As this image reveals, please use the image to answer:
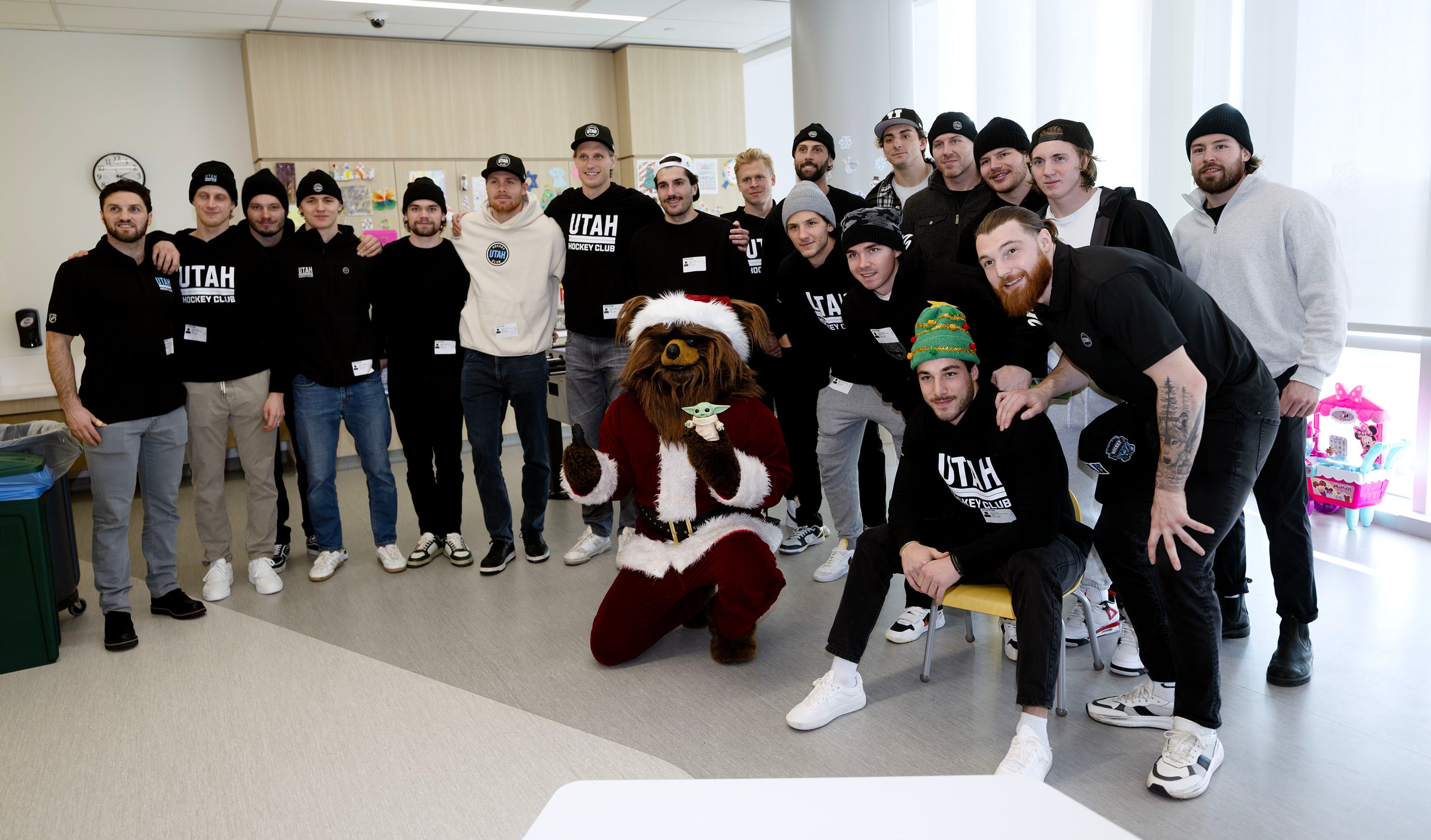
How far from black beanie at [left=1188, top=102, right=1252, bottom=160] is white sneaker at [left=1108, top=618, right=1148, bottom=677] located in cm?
137

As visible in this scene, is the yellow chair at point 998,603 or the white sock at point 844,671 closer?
the yellow chair at point 998,603

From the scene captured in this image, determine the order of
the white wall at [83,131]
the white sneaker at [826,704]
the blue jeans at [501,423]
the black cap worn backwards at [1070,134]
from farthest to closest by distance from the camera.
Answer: the white wall at [83,131] → the blue jeans at [501,423] → the black cap worn backwards at [1070,134] → the white sneaker at [826,704]

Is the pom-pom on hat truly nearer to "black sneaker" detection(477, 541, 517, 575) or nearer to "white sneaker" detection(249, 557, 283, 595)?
"black sneaker" detection(477, 541, 517, 575)

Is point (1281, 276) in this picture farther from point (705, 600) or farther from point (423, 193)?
point (423, 193)

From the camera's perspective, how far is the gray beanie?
10.6 ft

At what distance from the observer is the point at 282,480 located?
4082mm

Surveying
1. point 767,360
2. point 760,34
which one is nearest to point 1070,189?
point 767,360

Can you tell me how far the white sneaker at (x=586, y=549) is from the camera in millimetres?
3906

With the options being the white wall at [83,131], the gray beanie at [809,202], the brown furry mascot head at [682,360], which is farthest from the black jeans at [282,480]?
the white wall at [83,131]

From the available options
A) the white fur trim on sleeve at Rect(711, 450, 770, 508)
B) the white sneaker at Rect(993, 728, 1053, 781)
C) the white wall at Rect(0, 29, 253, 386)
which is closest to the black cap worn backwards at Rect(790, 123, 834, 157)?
the white fur trim on sleeve at Rect(711, 450, 770, 508)

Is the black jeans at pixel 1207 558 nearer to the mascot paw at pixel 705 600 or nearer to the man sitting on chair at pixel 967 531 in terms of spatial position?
the man sitting on chair at pixel 967 531

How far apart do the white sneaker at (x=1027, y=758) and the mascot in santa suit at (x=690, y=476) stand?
91cm

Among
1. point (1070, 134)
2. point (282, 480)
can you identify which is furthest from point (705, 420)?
point (282, 480)

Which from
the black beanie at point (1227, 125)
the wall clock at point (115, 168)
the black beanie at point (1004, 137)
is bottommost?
the black beanie at point (1227, 125)
